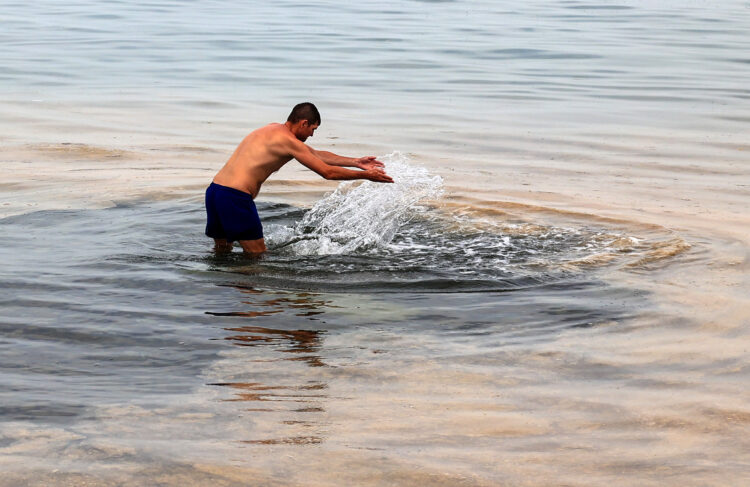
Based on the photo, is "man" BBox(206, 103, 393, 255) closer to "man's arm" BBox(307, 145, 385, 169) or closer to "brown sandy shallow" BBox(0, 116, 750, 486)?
"man's arm" BBox(307, 145, 385, 169)

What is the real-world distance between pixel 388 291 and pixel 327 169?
4.12 ft

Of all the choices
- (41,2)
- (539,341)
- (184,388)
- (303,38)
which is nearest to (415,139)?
(539,341)

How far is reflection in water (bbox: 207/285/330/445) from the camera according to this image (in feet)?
14.6

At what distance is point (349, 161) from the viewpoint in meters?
7.88

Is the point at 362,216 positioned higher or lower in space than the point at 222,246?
higher

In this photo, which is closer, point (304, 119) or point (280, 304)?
point (280, 304)

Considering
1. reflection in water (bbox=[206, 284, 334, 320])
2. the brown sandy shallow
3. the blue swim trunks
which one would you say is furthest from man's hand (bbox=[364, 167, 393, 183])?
the brown sandy shallow

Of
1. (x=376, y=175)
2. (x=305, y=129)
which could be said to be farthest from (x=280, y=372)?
(x=305, y=129)

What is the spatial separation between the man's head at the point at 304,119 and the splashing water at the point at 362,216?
1005 mm

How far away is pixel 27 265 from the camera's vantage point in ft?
24.3

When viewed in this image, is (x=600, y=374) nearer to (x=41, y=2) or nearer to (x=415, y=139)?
(x=415, y=139)

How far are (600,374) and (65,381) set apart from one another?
2721mm

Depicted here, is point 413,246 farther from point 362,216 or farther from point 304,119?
point 304,119

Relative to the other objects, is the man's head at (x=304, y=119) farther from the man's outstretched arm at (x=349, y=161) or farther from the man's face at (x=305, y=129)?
the man's outstretched arm at (x=349, y=161)
